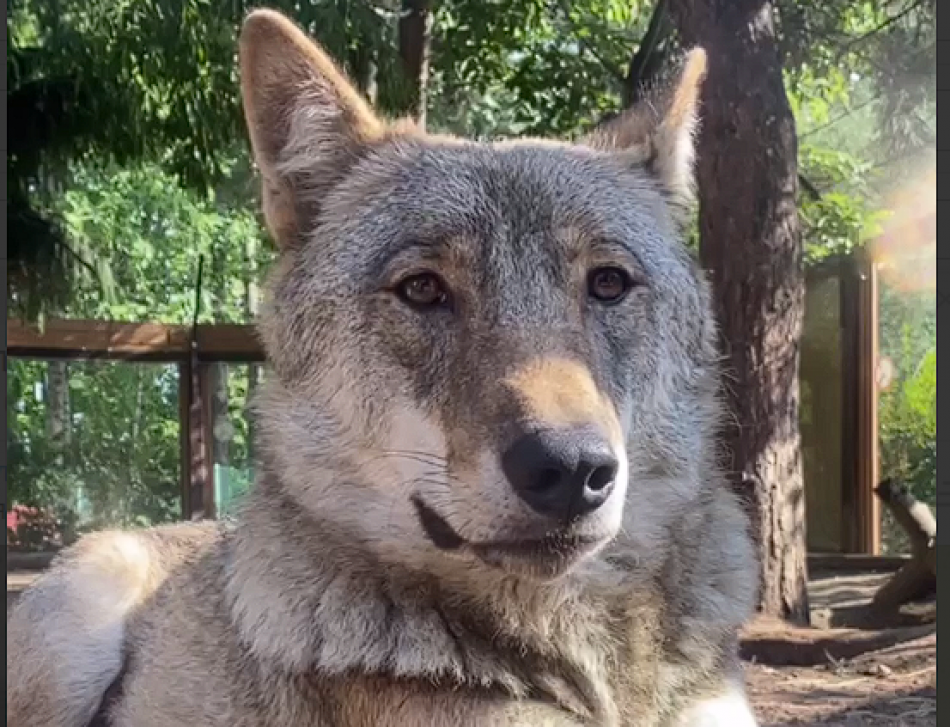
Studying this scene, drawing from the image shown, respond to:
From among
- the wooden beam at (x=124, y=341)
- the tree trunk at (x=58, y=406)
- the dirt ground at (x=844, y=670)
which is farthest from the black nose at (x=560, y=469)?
the tree trunk at (x=58, y=406)

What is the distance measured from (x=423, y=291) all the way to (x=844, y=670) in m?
A: 4.56

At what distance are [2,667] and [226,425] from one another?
6.79 metres

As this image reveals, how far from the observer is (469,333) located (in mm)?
2465

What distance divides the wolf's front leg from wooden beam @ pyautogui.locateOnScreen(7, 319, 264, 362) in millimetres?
7474

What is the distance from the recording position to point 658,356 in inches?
105

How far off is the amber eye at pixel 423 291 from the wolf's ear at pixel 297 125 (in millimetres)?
464

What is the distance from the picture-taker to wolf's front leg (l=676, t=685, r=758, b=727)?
2508 mm

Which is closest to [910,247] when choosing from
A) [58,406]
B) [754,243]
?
[754,243]

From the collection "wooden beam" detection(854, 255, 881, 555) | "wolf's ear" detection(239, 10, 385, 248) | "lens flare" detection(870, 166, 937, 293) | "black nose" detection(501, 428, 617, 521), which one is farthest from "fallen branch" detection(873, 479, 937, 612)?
"black nose" detection(501, 428, 617, 521)

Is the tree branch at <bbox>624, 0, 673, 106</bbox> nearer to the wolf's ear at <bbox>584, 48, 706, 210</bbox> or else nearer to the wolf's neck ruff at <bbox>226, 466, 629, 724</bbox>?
the wolf's ear at <bbox>584, 48, 706, 210</bbox>

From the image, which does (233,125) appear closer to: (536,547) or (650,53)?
(650,53)

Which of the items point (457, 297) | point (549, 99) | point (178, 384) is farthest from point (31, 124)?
point (457, 297)

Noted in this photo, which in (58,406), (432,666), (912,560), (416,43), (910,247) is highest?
(416,43)

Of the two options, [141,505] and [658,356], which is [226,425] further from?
[658,356]
